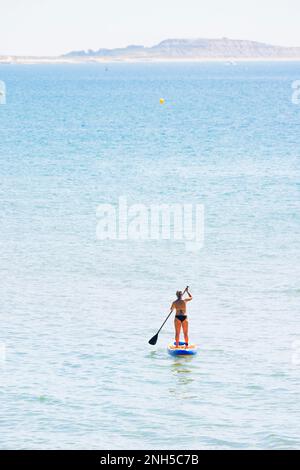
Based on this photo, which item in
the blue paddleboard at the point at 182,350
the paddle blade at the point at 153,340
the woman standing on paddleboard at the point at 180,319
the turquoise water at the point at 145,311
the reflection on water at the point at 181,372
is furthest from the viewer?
the paddle blade at the point at 153,340

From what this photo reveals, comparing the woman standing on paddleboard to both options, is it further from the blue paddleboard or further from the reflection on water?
the reflection on water

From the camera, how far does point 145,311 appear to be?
2852 centimetres

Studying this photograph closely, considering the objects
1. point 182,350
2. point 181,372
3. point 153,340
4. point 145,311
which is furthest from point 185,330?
point 145,311

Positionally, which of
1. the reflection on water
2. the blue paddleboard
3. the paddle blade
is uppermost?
the paddle blade

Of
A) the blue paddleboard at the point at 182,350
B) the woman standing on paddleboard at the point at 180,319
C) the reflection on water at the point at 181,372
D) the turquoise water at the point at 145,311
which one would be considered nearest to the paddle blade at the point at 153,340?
the turquoise water at the point at 145,311

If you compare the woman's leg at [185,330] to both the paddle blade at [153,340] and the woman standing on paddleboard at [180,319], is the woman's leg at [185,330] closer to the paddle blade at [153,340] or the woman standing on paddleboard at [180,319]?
the woman standing on paddleboard at [180,319]

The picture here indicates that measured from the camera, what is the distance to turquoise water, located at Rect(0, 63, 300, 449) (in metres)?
20.6

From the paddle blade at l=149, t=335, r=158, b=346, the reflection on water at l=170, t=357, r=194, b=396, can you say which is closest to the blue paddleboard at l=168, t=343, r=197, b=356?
the reflection on water at l=170, t=357, r=194, b=396

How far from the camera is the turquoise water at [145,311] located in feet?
67.7

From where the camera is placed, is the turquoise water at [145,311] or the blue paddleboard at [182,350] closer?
the turquoise water at [145,311]

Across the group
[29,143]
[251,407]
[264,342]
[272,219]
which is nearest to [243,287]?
[264,342]

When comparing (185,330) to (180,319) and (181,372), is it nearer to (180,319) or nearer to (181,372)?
(180,319)

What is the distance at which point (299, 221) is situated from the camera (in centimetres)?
4319
